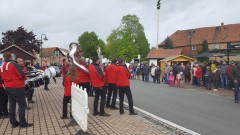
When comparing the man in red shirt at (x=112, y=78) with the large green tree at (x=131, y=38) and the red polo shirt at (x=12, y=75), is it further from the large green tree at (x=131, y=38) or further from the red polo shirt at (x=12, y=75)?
the large green tree at (x=131, y=38)

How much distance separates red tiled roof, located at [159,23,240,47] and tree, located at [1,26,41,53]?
35613 millimetres

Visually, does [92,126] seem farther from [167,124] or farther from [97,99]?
[167,124]

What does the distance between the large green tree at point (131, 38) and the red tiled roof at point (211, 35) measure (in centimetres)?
991

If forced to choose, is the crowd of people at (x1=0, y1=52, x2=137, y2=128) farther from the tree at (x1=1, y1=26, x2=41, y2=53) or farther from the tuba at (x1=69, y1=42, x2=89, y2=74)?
the tree at (x1=1, y1=26, x2=41, y2=53)

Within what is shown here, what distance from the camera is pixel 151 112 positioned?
33.8ft

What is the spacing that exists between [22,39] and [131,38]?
3329 centimetres

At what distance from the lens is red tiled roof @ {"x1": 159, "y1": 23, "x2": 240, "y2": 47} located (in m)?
74.4

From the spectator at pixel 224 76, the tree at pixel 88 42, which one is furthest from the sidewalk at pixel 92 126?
the tree at pixel 88 42

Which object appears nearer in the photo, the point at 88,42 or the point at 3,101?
the point at 3,101

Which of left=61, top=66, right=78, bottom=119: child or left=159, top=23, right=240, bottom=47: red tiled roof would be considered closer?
left=61, top=66, right=78, bottom=119: child

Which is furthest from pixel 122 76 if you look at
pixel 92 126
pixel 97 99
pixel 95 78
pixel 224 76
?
pixel 224 76

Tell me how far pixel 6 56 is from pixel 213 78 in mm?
14713

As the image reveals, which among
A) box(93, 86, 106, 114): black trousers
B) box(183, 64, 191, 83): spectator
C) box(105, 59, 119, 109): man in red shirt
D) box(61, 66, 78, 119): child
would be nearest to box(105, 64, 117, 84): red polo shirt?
box(105, 59, 119, 109): man in red shirt

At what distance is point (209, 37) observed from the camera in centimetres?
7888
